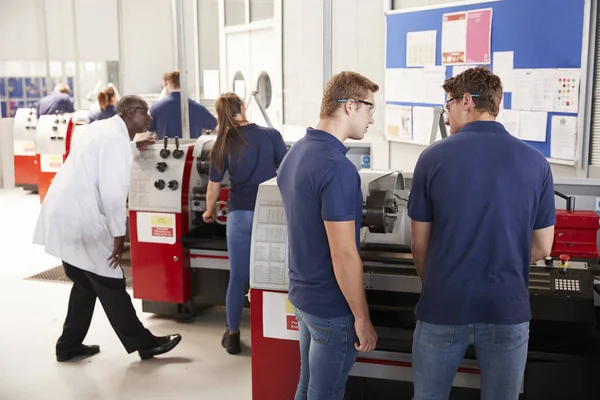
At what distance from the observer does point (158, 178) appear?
14.5 ft

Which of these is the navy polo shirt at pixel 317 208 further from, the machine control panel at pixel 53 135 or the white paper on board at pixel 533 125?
the machine control panel at pixel 53 135

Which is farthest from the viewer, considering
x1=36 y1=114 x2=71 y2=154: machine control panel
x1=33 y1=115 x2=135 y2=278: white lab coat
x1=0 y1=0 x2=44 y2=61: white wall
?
x1=0 y1=0 x2=44 y2=61: white wall

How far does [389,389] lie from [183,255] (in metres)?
2.02

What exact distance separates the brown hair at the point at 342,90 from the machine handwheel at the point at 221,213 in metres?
2.20

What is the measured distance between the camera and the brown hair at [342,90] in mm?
2133

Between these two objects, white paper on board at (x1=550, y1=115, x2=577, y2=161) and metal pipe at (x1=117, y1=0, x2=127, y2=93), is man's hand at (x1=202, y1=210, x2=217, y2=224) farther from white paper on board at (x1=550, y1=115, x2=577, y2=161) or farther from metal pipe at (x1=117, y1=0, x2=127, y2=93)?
metal pipe at (x1=117, y1=0, x2=127, y2=93)

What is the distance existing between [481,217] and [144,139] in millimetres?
2593

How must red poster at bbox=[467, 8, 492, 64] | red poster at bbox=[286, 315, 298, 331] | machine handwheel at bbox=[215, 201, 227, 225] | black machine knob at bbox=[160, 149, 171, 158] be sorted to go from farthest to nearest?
red poster at bbox=[467, 8, 492, 64], black machine knob at bbox=[160, 149, 171, 158], machine handwheel at bbox=[215, 201, 227, 225], red poster at bbox=[286, 315, 298, 331]

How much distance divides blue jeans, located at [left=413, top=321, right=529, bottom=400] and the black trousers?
6.91 ft

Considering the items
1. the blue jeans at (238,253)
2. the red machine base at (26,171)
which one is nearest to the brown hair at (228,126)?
the blue jeans at (238,253)

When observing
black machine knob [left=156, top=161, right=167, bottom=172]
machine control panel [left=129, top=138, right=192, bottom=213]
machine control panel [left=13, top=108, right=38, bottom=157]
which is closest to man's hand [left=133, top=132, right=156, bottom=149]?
machine control panel [left=129, top=138, right=192, bottom=213]

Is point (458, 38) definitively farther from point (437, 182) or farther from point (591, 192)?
point (437, 182)

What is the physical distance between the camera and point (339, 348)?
7.14ft

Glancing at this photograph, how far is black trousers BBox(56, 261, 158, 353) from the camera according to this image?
372 centimetres
